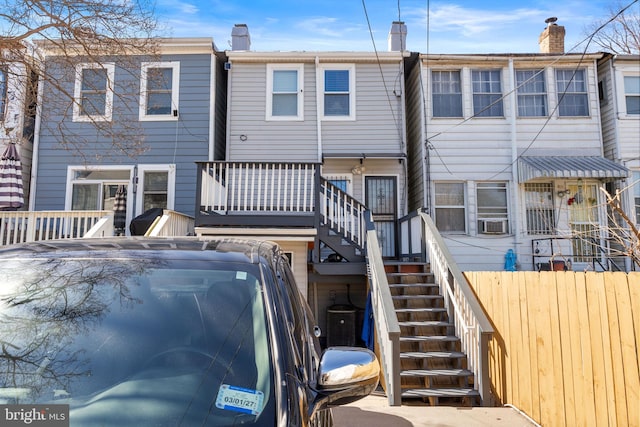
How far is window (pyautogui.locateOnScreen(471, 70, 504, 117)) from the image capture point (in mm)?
10992

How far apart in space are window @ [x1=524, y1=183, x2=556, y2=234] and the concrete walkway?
7020mm

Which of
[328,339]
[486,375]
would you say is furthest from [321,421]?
[328,339]

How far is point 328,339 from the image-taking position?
9.11 meters

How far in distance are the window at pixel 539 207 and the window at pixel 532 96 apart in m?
1.96

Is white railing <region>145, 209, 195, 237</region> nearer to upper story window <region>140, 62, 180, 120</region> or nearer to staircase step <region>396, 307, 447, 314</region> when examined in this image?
upper story window <region>140, 62, 180, 120</region>

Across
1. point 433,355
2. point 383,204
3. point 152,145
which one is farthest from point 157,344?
point 152,145

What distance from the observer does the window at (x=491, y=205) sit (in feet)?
35.3

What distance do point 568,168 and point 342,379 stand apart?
10213 millimetres

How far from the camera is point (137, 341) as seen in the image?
5.09ft

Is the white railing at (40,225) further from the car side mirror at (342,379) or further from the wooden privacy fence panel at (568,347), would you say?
the car side mirror at (342,379)

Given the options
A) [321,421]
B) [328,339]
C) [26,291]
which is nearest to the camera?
[26,291]

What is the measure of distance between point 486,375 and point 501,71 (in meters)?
8.67

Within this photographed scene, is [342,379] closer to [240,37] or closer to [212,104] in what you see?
[212,104]

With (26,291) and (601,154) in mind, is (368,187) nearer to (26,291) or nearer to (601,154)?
(601,154)
